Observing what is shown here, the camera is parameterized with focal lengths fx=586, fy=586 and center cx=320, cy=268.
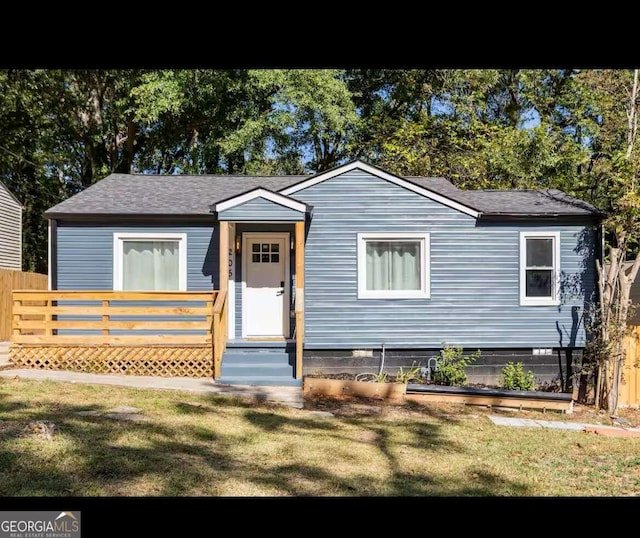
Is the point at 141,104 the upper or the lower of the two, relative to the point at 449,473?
upper

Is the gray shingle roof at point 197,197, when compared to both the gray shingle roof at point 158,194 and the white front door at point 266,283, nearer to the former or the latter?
the gray shingle roof at point 158,194

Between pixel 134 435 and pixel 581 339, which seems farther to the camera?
pixel 581 339

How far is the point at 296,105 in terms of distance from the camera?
19.2 m

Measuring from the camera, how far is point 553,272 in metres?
10.6

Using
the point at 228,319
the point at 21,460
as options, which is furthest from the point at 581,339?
the point at 21,460

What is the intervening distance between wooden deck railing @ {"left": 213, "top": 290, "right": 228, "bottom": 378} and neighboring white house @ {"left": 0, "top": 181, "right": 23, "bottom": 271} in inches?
523

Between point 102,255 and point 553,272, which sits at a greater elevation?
point 102,255

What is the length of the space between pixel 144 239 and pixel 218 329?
8.33 feet

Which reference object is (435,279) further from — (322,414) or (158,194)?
(158,194)

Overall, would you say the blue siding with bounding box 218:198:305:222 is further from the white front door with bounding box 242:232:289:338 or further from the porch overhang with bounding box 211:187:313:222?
the white front door with bounding box 242:232:289:338

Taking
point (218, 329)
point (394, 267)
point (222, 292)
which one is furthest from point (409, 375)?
point (222, 292)
